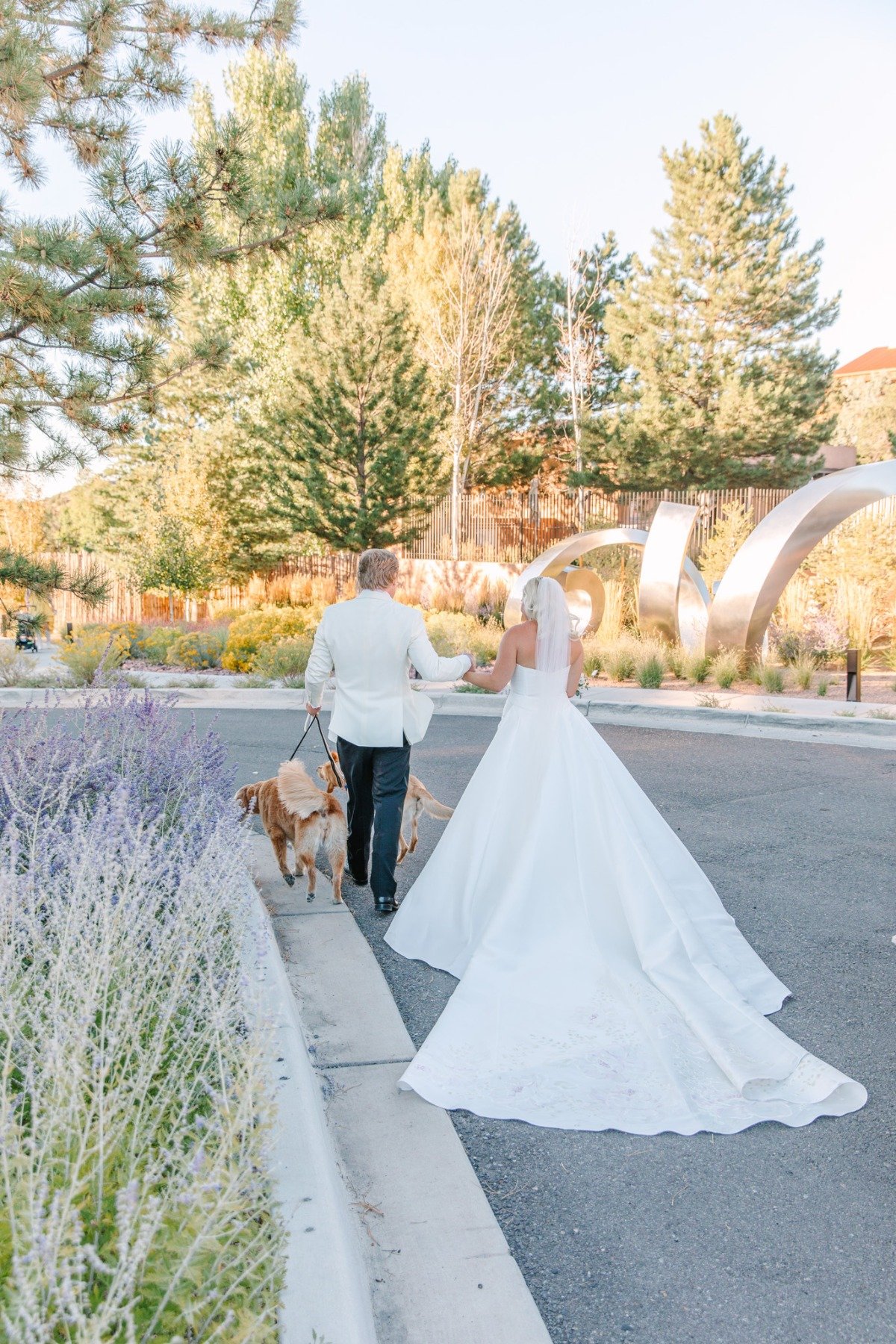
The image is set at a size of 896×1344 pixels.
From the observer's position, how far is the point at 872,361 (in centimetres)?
8662

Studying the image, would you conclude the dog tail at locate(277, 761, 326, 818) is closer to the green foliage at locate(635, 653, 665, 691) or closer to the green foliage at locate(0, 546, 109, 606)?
the green foliage at locate(0, 546, 109, 606)

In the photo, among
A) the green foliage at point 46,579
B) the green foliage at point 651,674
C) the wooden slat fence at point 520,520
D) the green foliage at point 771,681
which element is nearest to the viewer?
the green foliage at point 46,579

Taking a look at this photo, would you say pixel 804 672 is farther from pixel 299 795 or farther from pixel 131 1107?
pixel 131 1107

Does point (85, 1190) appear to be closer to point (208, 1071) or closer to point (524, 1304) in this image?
point (208, 1071)

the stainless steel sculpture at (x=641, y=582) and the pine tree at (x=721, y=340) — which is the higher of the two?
the pine tree at (x=721, y=340)

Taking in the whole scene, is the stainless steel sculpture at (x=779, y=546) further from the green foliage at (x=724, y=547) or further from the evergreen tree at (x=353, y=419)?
the evergreen tree at (x=353, y=419)

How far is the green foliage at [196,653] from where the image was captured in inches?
711

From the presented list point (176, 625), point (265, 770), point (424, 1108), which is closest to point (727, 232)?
point (176, 625)

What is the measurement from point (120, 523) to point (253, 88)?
1962cm

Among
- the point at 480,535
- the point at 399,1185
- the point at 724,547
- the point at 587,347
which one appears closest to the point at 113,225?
the point at 399,1185

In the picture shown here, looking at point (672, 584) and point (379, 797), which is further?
point (672, 584)

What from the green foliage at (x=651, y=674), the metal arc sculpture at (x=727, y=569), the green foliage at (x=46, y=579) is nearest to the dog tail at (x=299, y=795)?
the green foliage at (x=46, y=579)

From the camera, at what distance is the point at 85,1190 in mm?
2174

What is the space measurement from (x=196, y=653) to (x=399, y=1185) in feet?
52.0
